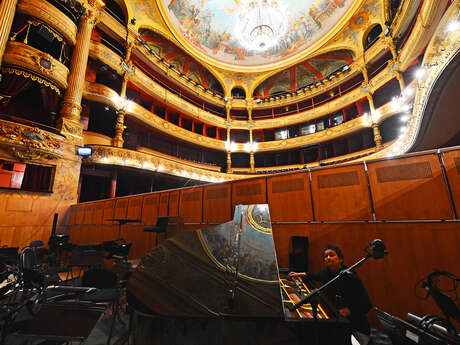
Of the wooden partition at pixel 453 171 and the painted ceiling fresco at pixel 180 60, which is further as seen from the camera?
the painted ceiling fresco at pixel 180 60

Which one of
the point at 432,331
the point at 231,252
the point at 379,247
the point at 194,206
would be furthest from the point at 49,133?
the point at 432,331

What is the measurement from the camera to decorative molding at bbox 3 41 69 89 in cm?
584

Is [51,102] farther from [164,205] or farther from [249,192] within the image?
[249,192]

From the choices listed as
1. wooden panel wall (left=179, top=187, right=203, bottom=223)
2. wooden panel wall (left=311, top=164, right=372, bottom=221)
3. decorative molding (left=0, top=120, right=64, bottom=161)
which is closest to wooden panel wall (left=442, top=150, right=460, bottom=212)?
wooden panel wall (left=311, top=164, right=372, bottom=221)

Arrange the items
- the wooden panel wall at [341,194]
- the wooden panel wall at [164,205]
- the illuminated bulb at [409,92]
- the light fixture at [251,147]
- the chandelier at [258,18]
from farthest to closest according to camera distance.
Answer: the light fixture at [251,147], the chandelier at [258,18], the illuminated bulb at [409,92], the wooden panel wall at [164,205], the wooden panel wall at [341,194]

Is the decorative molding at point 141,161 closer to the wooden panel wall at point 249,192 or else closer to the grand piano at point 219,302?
the wooden panel wall at point 249,192

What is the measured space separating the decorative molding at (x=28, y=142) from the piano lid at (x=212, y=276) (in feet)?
22.9

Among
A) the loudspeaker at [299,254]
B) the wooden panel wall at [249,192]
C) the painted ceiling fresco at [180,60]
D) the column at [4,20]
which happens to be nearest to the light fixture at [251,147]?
the painted ceiling fresco at [180,60]

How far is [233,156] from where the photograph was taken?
592 inches

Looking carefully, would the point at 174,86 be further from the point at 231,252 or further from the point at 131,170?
the point at 231,252

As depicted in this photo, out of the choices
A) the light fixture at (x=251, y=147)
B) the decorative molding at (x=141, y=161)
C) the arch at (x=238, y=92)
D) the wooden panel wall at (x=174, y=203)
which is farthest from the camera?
the arch at (x=238, y=92)

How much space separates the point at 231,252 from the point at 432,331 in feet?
4.60

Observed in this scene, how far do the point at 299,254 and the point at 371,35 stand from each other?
14.7m

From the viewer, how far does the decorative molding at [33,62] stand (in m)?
5.84
